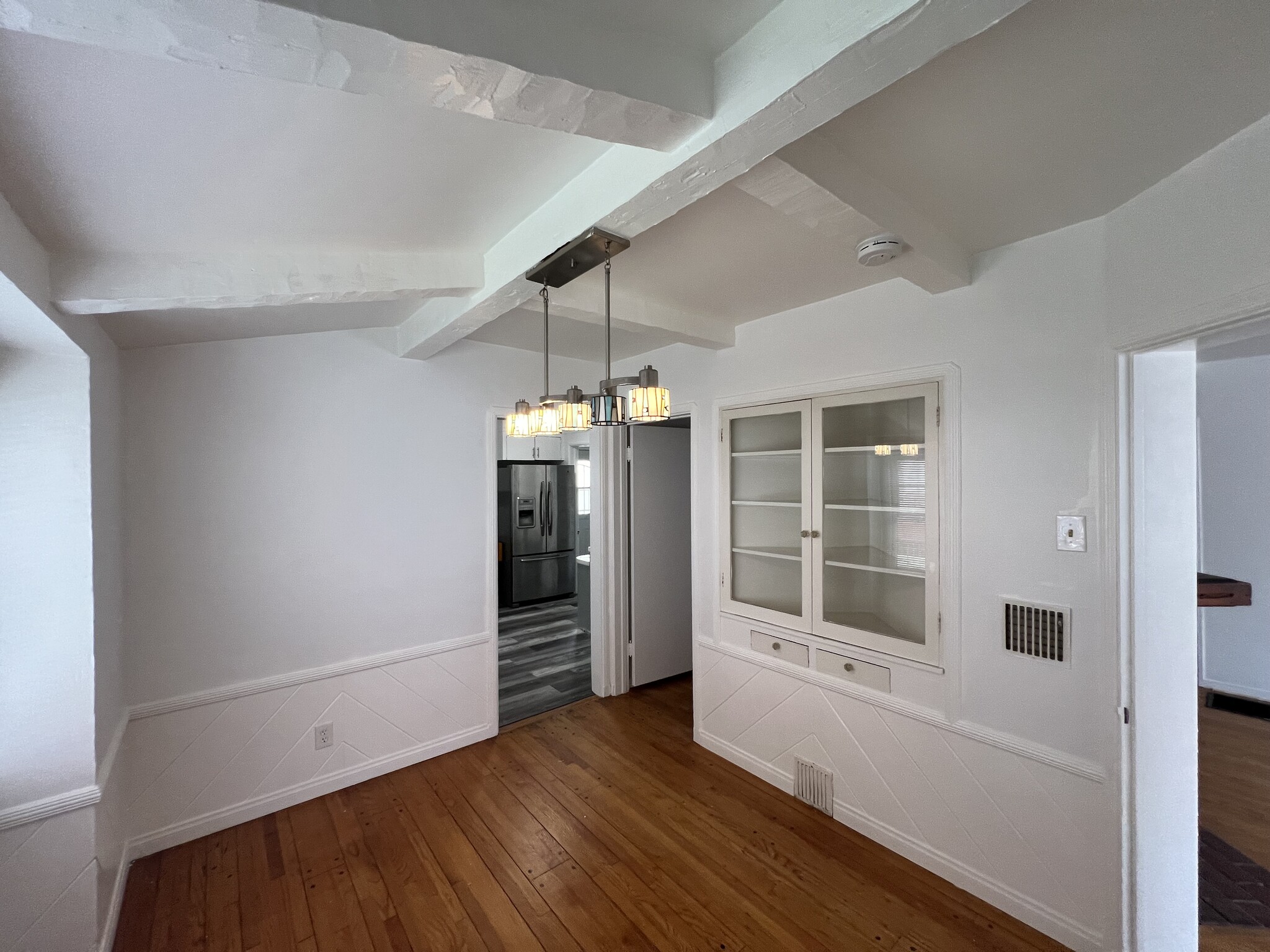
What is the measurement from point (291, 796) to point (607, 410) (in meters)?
2.68

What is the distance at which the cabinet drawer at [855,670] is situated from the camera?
2324 mm

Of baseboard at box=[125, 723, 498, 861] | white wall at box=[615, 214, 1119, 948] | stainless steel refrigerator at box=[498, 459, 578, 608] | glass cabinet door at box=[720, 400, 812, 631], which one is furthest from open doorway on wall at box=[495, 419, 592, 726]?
white wall at box=[615, 214, 1119, 948]

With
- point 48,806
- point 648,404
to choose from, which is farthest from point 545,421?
point 48,806

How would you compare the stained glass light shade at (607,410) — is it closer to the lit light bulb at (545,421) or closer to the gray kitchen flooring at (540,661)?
the lit light bulb at (545,421)

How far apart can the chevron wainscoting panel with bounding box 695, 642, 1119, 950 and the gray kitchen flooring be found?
1583 millimetres

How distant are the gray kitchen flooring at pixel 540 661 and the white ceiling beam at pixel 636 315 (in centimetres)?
268

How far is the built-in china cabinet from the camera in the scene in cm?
224

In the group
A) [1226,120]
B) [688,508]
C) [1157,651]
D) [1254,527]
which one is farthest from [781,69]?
[1254,527]

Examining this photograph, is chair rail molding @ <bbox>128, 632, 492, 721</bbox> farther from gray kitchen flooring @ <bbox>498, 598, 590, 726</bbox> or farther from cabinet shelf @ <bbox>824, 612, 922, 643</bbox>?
cabinet shelf @ <bbox>824, 612, 922, 643</bbox>

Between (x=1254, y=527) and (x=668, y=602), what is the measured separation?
3.99m

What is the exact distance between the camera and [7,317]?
4.69ft

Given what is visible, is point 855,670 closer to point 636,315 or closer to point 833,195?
point 636,315

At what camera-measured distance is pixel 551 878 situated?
2.14 metres

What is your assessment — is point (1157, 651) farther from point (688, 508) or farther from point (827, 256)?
point (688, 508)
